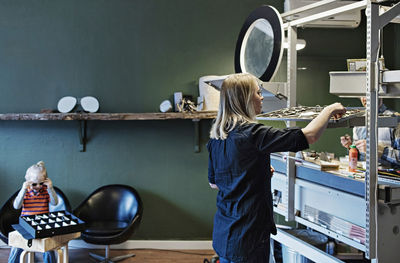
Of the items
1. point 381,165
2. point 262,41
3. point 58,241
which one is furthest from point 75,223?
point 381,165

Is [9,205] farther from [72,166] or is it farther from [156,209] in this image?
[156,209]

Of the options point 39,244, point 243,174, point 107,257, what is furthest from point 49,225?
point 243,174

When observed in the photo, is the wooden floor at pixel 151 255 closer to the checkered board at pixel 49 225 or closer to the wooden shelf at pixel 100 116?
the checkered board at pixel 49 225

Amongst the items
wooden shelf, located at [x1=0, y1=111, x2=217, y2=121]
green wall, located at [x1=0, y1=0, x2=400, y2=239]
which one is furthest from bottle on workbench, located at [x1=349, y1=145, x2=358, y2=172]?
green wall, located at [x1=0, y1=0, x2=400, y2=239]

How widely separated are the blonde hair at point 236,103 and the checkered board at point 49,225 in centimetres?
151

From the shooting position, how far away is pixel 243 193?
1822 mm

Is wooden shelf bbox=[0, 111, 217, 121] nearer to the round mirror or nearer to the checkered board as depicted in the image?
the round mirror

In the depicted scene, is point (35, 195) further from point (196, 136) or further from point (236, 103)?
point (236, 103)

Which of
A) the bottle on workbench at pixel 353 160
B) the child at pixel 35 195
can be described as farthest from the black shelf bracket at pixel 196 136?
the bottle on workbench at pixel 353 160

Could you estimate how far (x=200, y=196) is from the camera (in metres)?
4.08

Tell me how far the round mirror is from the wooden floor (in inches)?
75.4

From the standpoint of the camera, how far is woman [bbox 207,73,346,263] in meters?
1.78

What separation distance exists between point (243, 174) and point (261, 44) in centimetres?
129

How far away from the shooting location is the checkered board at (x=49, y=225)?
8.73 ft
